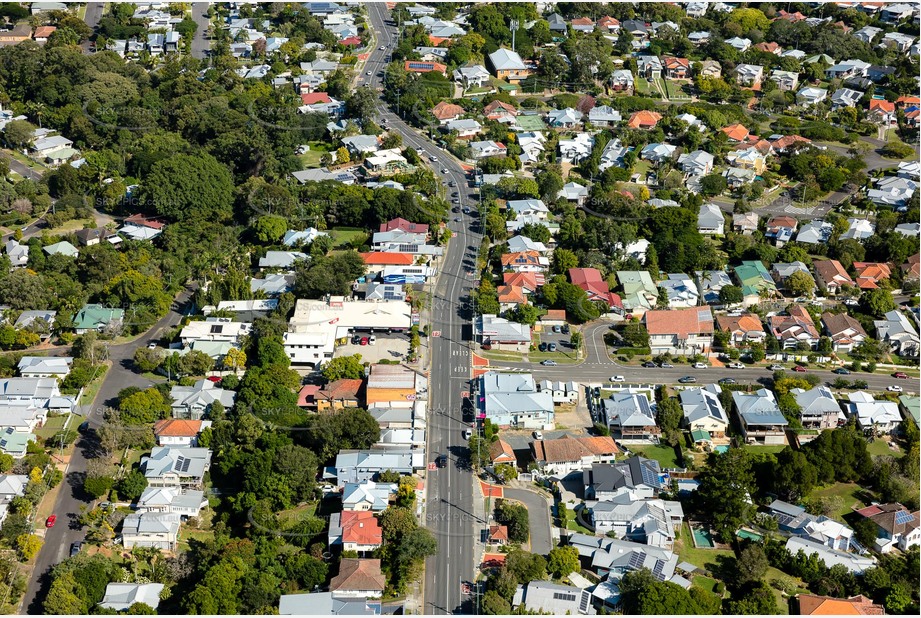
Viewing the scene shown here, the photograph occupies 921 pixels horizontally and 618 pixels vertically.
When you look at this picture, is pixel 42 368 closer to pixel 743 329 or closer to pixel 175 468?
pixel 175 468

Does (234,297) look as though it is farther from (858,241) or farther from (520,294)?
(858,241)

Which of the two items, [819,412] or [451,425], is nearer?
[451,425]

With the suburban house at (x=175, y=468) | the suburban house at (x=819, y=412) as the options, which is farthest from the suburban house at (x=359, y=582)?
the suburban house at (x=819, y=412)

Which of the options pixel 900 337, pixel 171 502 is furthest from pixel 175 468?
pixel 900 337

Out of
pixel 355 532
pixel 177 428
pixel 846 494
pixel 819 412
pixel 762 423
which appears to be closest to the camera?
pixel 355 532

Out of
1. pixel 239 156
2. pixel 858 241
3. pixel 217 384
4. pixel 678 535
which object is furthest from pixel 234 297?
pixel 858 241

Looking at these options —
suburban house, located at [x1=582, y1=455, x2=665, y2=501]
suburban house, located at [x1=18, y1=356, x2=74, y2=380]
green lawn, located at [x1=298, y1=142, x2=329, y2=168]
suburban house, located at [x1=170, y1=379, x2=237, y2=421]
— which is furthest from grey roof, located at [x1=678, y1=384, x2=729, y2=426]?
green lawn, located at [x1=298, y1=142, x2=329, y2=168]

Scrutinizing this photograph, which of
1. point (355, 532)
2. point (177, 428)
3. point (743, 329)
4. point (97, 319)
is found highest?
point (743, 329)
